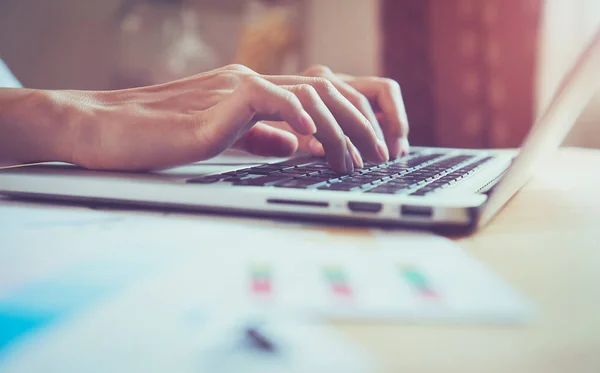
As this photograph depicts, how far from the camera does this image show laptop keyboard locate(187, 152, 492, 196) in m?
0.48

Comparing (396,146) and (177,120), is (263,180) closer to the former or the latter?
(177,120)

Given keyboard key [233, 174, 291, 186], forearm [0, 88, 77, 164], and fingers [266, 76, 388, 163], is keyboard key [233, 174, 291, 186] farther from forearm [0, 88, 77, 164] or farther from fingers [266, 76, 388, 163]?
forearm [0, 88, 77, 164]

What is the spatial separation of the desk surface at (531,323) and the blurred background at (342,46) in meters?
1.81

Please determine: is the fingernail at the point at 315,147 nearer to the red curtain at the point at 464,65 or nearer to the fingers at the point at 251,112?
the fingers at the point at 251,112

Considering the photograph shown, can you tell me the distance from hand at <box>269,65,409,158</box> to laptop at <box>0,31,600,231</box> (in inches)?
7.3

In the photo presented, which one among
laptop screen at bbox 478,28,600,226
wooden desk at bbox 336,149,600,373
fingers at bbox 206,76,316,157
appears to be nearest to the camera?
wooden desk at bbox 336,149,600,373

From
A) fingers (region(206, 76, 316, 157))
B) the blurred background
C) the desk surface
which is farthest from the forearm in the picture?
the blurred background

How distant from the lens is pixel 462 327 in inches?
9.8

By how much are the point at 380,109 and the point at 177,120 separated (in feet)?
1.42

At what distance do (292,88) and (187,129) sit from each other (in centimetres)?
12

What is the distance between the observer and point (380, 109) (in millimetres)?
928

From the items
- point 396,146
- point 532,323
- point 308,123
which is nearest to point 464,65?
point 396,146

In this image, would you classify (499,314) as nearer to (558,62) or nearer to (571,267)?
(571,267)

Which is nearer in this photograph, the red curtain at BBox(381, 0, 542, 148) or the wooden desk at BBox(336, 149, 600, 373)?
the wooden desk at BBox(336, 149, 600, 373)
